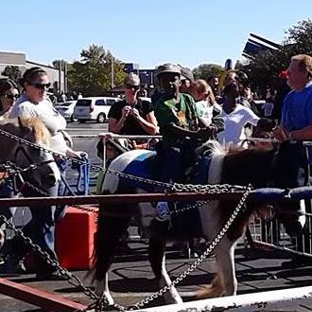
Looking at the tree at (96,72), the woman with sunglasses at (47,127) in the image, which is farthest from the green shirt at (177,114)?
the tree at (96,72)

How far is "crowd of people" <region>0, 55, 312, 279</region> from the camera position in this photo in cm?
651

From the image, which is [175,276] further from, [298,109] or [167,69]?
[167,69]

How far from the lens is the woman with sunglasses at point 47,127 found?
7758mm

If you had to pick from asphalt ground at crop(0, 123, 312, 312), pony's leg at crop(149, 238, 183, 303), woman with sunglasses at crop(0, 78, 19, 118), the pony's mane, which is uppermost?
woman with sunglasses at crop(0, 78, 19, 118)

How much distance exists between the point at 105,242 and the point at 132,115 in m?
3.18

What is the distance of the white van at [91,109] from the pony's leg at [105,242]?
155 ft

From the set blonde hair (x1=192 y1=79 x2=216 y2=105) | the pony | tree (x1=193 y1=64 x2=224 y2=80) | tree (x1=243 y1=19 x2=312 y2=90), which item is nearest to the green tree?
tree (x1=193 y1=64 x2=224 y2=80)

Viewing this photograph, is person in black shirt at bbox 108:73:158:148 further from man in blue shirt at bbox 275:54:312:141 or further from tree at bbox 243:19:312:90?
tree at bbox 243:19:312:90

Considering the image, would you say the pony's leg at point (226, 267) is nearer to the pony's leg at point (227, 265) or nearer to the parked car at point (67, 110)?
the pony's leg at point (227, 265)

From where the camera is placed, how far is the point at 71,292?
7637 mm

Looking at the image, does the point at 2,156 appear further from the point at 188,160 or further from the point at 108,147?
the point at 108,147

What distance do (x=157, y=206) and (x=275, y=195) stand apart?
200 centimetres

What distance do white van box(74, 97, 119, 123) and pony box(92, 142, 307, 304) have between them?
47117 mm

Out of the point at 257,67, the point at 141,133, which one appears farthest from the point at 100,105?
the point at 141,133
